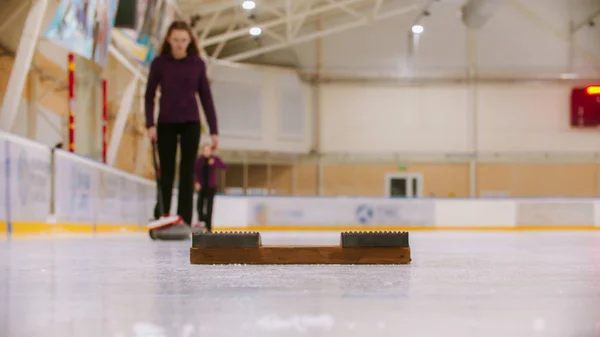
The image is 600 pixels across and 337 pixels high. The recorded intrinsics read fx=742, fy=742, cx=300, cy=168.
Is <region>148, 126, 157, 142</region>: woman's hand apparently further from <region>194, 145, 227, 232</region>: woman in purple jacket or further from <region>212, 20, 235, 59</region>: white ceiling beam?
<region>212, 20, 235, 59</region>: white ceiling beam

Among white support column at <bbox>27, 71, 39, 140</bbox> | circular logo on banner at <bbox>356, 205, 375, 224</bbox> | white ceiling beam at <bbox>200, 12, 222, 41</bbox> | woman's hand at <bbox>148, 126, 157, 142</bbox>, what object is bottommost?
circular logo on banner at <bbox>356, 205, 375, 224</bbox>

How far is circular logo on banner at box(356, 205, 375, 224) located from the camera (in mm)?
15867

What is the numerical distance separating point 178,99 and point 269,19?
50.7 ft

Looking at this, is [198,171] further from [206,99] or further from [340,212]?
[340,212]

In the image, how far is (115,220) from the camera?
10.4 m

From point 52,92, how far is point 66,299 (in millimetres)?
8844

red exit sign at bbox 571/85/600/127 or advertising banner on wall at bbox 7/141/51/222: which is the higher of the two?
red exit sign at bbox 571/85/600/127

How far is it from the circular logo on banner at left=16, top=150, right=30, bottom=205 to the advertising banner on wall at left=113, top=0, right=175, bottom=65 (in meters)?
4.03

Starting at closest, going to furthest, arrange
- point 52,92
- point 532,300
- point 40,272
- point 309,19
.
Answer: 1. point 532,300
2. point 40,272
3. point 52,92
4. point 309,19

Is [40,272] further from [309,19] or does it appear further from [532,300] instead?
[309,19]

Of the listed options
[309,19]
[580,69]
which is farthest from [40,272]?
[580,69]

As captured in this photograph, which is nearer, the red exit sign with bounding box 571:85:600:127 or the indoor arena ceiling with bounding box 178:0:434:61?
the indoor arena ceiling with bounding box 178:0:434:61

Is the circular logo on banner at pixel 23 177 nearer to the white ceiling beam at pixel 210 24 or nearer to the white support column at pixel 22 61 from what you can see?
the white support column at pixel 22 61

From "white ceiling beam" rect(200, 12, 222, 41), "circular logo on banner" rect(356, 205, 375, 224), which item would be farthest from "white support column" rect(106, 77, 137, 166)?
"circular logo on banner" rect(356, 205, 375, 224)
